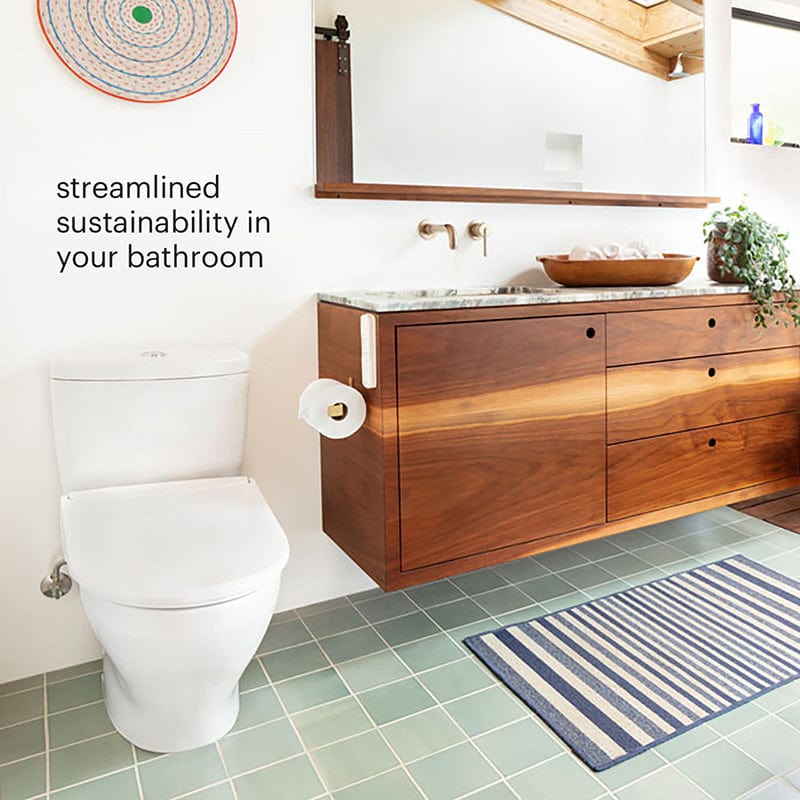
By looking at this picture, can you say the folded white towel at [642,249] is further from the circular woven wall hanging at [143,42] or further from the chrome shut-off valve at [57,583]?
the chrome shut-off valve at [57,583]

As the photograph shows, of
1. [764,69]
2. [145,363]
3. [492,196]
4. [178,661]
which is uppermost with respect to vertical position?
[764,69]

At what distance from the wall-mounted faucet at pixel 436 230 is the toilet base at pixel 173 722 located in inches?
50.8

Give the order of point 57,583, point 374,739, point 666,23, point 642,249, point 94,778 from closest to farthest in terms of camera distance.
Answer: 1. point 94,778
2. point 374,739
3. point 57,583
4. point 642,249
5. point 666,23

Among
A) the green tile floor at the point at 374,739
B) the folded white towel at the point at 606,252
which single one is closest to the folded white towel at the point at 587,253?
the folded white towel at the point at 606,252

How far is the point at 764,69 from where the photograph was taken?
304 cm

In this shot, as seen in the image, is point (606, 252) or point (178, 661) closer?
point (178, 661)

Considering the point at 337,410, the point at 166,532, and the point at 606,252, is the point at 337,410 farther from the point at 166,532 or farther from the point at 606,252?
the point at 606,252

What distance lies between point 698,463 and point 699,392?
0.72 ft

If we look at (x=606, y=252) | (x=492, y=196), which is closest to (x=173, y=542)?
(x=492, y=196)

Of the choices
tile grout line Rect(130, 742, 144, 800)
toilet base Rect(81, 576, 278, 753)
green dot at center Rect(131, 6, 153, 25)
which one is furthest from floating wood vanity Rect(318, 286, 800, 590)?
green dot at center Rect(131, 6, 153, 25)

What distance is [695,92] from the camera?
108 inches

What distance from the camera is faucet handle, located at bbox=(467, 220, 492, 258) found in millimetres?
2240

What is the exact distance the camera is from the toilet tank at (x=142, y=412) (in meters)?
1.78

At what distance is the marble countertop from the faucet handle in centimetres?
15
